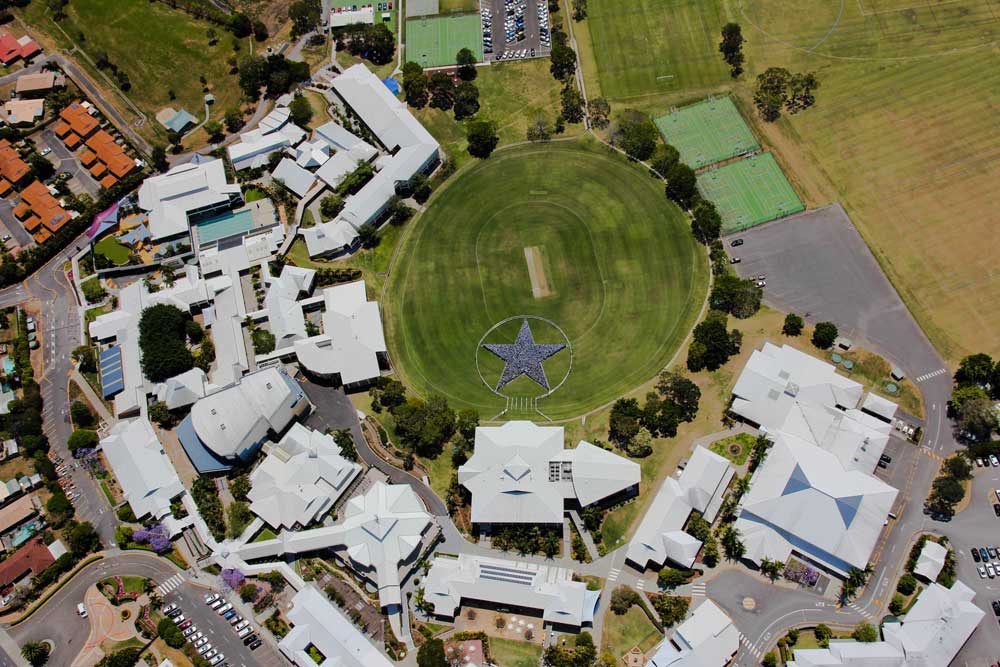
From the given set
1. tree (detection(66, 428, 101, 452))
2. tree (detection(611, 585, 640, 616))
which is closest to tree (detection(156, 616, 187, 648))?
tree (detection(66, 428, 101, 452))

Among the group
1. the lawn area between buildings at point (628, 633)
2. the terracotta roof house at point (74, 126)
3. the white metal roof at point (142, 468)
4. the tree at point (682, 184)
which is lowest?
the lawn area between buildings at point (628, 633)

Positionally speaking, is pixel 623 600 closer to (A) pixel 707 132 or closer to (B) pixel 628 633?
(B) pixel 628 633

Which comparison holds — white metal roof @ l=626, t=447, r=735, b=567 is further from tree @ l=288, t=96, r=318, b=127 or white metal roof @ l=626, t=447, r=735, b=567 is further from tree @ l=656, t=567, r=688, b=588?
tree @ l=288, t=96, r=318, b=127

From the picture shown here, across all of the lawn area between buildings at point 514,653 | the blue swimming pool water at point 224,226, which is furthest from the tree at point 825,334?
the blue swimming pool water at point 224,226

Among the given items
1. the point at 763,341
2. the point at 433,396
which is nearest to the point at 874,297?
the point at 763,341

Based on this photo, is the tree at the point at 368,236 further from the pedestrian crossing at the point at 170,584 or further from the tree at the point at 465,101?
the pedestrian crossing at the point at 170,584

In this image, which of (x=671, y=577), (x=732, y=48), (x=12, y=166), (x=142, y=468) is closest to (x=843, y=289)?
(x=732, y=48)
